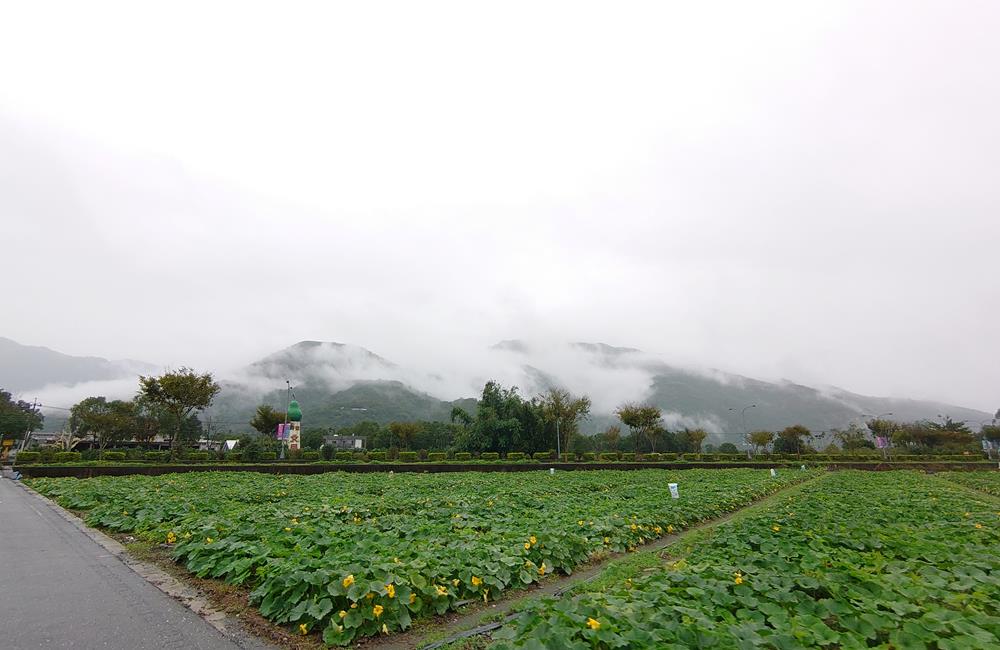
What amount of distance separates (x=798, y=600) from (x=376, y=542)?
5687mm

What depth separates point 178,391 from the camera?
42156mm

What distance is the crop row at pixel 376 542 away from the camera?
5477 millimetres

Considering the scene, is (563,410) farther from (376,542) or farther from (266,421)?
(376,542)

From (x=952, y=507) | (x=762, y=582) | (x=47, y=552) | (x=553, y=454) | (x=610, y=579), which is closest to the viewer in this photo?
(x=762, y=582)

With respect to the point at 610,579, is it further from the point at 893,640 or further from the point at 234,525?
the point at 234,525

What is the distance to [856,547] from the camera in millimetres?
7926

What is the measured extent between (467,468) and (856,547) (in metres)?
33.3

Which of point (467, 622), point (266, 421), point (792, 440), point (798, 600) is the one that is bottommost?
point (792, 440)

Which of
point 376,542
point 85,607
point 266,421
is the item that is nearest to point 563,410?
point 266,421

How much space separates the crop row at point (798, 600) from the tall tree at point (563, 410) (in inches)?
2236

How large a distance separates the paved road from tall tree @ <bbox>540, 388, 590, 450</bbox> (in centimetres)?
5767

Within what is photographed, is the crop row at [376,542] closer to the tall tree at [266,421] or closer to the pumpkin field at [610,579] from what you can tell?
the pumpkin field at [610,579]

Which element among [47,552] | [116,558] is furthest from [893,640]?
[47,552]

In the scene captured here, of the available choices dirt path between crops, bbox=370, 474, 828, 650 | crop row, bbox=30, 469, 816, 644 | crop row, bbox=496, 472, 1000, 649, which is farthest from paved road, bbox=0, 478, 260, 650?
crop row, bbox=496, 472, 1000, 649
